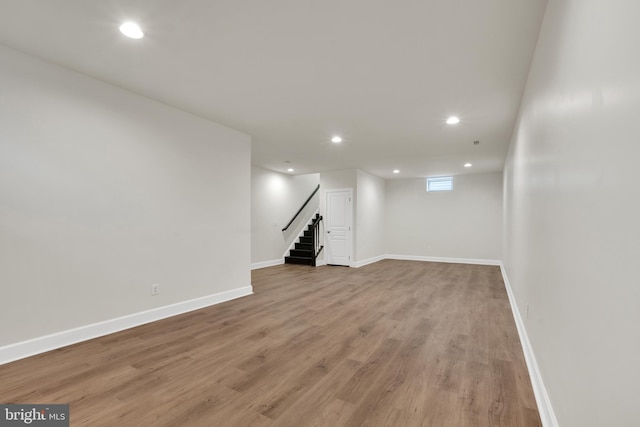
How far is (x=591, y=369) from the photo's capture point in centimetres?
99

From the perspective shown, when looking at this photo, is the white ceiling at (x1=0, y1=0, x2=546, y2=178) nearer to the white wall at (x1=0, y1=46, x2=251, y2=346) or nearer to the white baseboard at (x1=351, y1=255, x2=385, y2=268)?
the white wall at (x1=0, y1=46, x2=251, y2=346)

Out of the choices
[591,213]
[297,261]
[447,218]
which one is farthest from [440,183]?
[591,213]

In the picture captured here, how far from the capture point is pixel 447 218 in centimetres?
830

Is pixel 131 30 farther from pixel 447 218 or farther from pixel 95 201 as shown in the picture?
pixel 447 218

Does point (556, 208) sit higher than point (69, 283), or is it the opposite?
point (556, 208)

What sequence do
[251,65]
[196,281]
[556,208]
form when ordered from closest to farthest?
[556,208] → [251,65] → [196,281]

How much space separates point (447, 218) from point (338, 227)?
11.1ft

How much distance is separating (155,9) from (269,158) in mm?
4386

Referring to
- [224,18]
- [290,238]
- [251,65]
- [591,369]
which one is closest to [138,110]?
[251,65]

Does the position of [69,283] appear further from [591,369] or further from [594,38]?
[594,38]

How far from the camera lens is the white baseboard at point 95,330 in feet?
7.78

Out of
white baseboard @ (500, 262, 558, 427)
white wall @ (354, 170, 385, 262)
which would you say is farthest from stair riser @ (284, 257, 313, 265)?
white baseboard @ (500, 262, 558, 427)

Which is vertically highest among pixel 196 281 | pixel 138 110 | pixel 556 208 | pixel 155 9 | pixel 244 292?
pixel 155 9

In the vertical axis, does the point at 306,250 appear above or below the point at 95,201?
below
